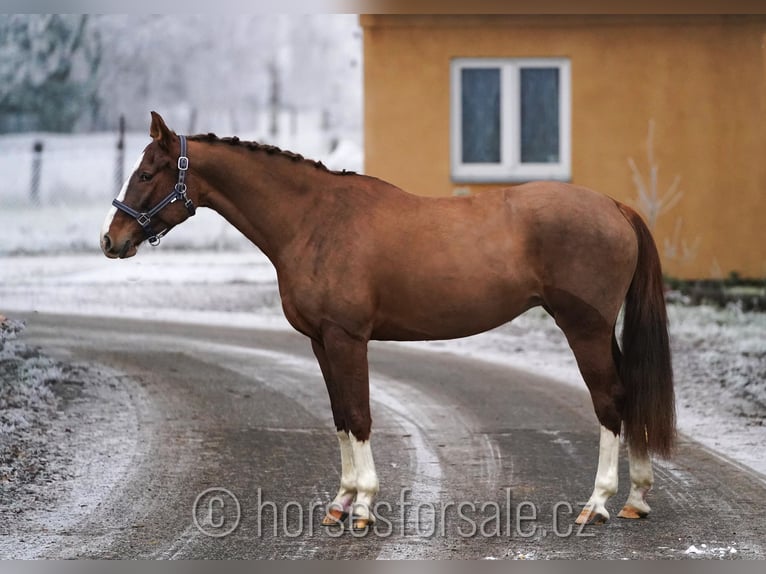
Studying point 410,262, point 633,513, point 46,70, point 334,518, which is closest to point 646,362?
point 633,513

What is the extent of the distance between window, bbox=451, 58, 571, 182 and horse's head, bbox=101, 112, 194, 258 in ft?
15.0

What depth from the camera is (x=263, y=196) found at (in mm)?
4449

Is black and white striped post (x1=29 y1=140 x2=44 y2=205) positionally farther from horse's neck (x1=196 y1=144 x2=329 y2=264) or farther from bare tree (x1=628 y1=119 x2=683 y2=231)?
bare tree (x1=628 y1=119 x2=683 y2=231)

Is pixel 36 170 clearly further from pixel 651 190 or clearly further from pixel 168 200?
pixel 651 190

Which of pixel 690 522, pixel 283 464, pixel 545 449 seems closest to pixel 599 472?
pixel 690 522

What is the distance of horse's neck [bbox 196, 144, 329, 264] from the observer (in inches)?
174

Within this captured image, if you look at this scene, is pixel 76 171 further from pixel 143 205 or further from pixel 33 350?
Result: pixel 143 205

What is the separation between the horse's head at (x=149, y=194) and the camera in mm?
4324

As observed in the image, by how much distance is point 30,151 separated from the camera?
8250 mm

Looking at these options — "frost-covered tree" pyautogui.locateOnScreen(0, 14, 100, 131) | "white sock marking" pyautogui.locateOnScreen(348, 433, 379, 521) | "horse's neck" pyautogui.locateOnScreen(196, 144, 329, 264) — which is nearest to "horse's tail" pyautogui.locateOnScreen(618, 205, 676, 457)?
"white sock marking" pyautogui.locateOnScreen(348, 433, 379, 521)

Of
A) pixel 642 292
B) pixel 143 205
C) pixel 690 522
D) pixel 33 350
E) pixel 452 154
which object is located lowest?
pixel 690 522

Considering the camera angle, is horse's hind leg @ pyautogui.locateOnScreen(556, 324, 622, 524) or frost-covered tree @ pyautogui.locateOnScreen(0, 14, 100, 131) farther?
frost-covered tree @ pyautogui.locateOnScreen(0, 14, 100, 131)

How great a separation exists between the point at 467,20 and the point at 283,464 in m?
4.58

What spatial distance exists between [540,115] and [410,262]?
4.65 metres
